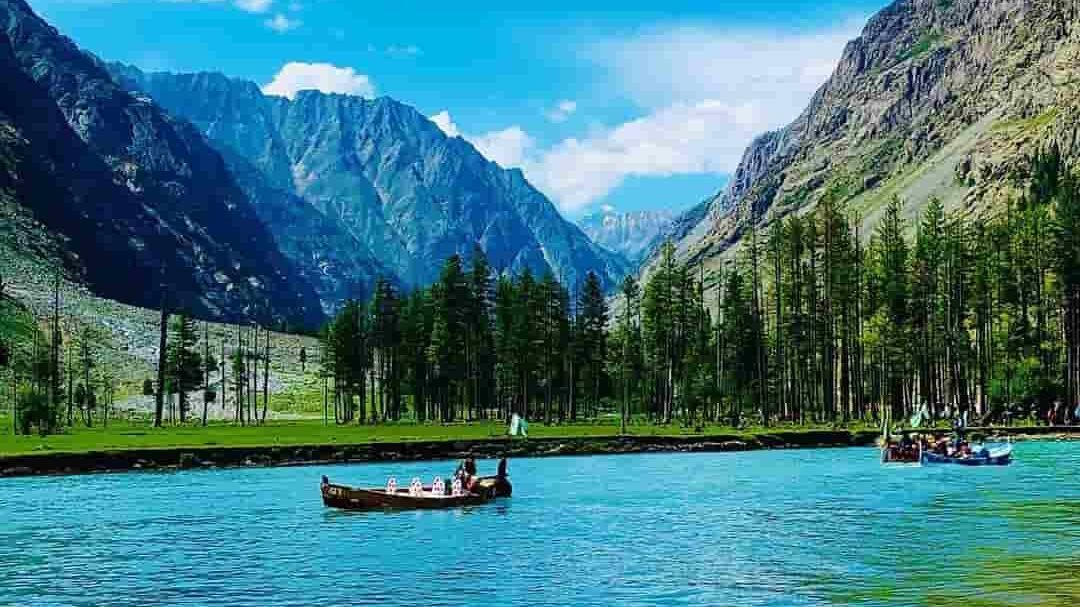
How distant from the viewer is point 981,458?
282 feet

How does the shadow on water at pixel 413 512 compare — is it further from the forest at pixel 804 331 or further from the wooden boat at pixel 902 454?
the forest at pixel 804 331

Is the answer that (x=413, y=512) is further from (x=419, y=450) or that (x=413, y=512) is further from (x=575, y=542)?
(x=419, y=450)

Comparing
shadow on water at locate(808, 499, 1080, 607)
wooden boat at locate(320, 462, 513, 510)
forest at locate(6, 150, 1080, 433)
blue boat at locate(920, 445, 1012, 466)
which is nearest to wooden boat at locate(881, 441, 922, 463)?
blue boat at locate(920, 445, 1012, 466)

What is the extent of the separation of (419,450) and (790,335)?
2531 inches

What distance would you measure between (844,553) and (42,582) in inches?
1086

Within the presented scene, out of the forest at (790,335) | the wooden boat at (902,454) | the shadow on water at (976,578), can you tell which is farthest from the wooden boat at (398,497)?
the forest at (790,335)

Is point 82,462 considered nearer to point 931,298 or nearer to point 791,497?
point 791,497

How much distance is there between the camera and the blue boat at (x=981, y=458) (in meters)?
85.3

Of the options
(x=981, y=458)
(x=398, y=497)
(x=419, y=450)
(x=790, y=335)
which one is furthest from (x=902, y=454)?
(x=790, y=335)

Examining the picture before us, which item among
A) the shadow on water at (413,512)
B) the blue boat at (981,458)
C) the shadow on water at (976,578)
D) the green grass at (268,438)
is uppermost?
the green grass at (268,438)

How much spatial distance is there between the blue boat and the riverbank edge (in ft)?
76.8

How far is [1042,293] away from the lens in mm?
142875

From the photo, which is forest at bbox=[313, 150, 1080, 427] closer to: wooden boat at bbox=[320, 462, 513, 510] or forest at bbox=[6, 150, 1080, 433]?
forest at bbox=[6, 150, 1080, 433]

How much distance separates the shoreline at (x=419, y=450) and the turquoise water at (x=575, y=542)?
4206mm
